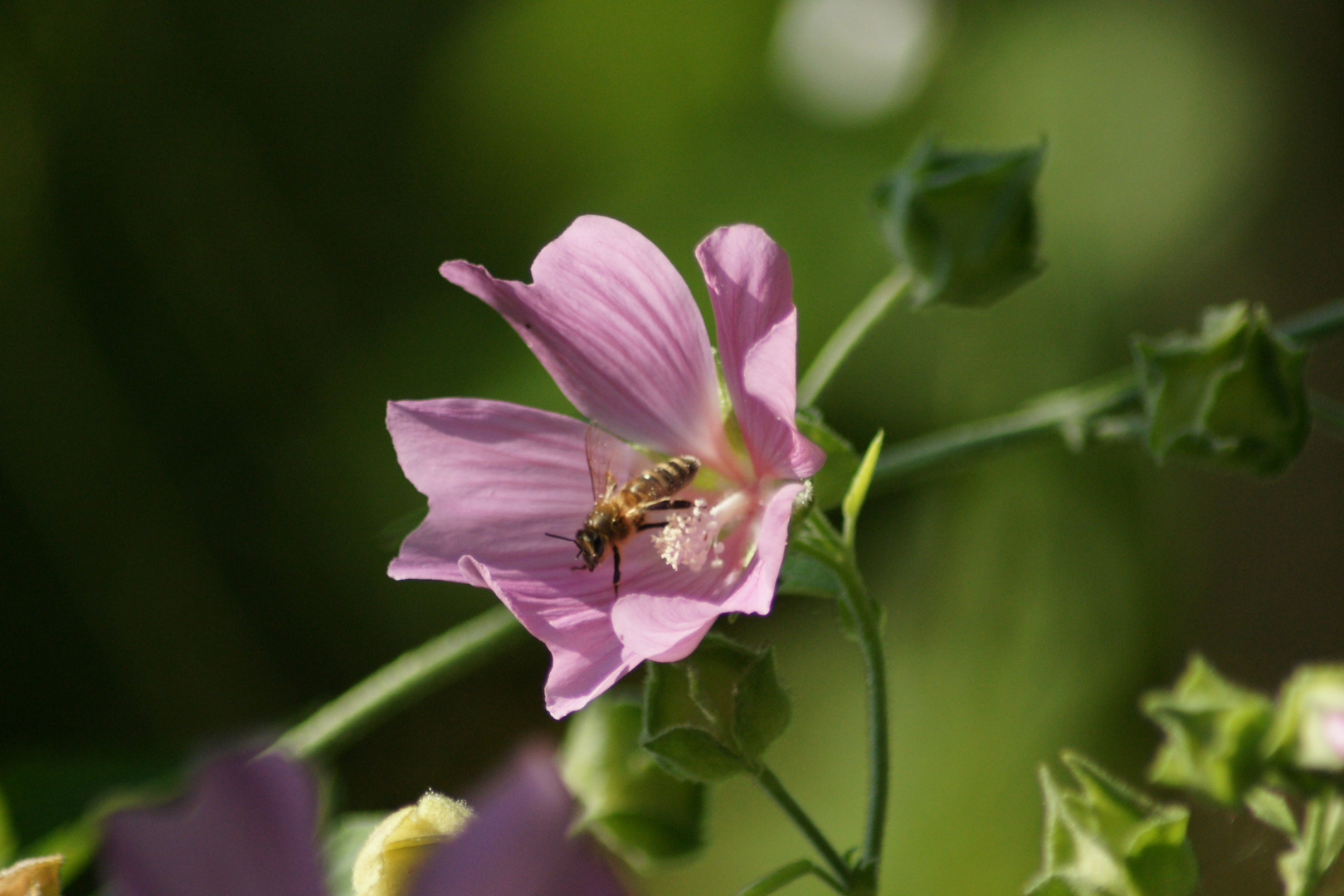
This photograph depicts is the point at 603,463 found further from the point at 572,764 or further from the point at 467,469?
the point at 572,764

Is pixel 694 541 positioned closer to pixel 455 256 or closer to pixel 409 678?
pixel 409 678

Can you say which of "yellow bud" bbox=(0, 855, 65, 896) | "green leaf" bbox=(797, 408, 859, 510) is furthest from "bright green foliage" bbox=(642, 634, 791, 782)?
"yellow bud" bbox=(0, 855, 65, 896)

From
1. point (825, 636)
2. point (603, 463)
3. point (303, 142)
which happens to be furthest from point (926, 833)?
point (303, 142)

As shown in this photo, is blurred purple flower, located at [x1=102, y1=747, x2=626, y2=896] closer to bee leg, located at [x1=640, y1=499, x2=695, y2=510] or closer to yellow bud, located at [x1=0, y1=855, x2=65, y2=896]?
yellow bud, located at [x1=0, y1=855, x2=65, y2=896]

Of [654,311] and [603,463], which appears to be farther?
[603,463]

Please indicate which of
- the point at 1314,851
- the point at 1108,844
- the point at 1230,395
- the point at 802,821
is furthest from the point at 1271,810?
the point at 802,821

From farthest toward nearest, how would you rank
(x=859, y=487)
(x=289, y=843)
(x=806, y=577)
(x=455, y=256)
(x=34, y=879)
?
(x=455, y=256)
(x=806, y=577)
(x=859, y=487)
(x=34, y=879)
(x=289, y=843)
